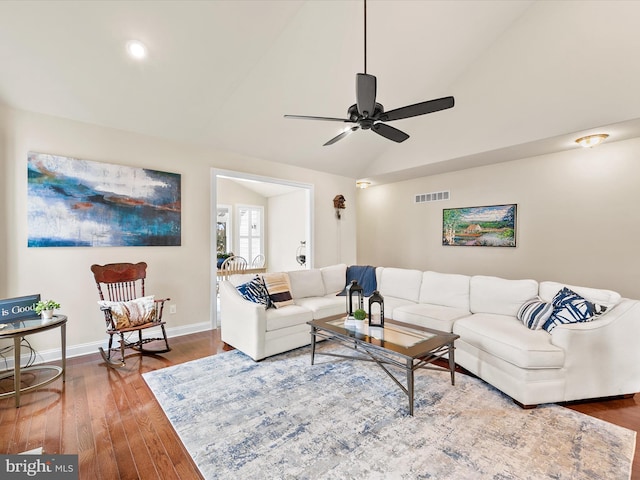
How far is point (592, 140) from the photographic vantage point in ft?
11.9

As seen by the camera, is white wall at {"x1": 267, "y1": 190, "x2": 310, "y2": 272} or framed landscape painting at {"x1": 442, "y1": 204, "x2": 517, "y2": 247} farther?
white wall at {"x1": 267, "y1": 190, "x2": 310, "y2": 272}

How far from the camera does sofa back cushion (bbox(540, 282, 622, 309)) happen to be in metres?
2.54

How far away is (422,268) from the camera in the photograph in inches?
236

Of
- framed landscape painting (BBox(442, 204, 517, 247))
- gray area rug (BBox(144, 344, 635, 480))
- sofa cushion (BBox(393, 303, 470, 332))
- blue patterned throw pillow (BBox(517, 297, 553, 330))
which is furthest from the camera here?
framed landscape painting (BBox(442, 204, 517, 247))

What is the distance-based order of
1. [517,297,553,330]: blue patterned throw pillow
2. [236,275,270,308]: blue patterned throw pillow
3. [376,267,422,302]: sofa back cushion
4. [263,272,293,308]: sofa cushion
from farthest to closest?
[376,267,422,302]: sofa back cushion < [263,272,293,308]: sofa cushion < [236,275,270,308]: blue patterned throw pillow < [517,297,553,330]: blue patterned throw pillow

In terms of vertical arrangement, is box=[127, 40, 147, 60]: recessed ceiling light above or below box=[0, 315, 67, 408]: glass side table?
above

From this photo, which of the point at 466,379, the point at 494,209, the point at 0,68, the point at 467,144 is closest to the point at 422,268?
the point at 494,209

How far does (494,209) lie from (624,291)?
1919 mm

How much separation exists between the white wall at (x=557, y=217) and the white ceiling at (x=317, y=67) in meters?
0.37

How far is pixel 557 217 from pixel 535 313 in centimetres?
236

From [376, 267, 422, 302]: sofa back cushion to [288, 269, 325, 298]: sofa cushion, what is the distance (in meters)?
0.92

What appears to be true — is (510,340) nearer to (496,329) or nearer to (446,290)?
(496,329)

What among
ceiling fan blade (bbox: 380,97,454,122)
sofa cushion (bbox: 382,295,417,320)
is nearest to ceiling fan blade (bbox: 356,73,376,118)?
ceiling fan blade (bbox: 380,97,454,122)

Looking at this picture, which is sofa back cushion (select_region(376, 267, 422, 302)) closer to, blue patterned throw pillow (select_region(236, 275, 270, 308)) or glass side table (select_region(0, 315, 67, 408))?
blue patterned throw pillow (select_region(236, 275, 270, 308))
